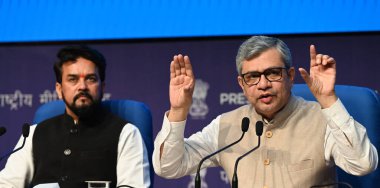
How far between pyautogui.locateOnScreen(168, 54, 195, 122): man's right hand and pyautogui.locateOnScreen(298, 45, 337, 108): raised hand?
394 mm

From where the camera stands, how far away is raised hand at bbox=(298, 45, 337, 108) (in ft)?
7.03

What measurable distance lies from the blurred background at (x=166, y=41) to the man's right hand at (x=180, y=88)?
4.39ft

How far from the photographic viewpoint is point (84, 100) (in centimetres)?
280

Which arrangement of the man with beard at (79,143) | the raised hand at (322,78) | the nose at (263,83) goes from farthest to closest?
the man with beard at (79,143), the nose at (263,83), the raised hand at (322,78)

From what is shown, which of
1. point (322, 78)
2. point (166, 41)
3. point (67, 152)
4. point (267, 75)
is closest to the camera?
point (322, 78)

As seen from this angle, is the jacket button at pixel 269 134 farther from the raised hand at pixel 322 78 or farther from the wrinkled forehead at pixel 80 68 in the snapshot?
the wrinkled forehead at pixel 80 68

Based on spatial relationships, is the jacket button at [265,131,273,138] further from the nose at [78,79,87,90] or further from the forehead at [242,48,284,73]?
the nose at [78,79,87,90]

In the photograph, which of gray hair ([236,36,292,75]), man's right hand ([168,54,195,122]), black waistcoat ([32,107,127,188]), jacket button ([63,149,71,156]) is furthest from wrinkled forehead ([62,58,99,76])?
gray hair ([236,36,292,75])

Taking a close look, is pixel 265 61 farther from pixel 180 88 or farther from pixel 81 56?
pixel 81 56

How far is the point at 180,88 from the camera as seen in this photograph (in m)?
2.33

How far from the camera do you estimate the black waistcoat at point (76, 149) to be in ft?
8.92

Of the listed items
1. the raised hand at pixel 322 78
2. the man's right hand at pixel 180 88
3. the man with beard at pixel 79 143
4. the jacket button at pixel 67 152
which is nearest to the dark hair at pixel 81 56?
the man with beard at pixel 79 143

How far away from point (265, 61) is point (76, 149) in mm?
943

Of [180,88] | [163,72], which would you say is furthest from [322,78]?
[163,72]
